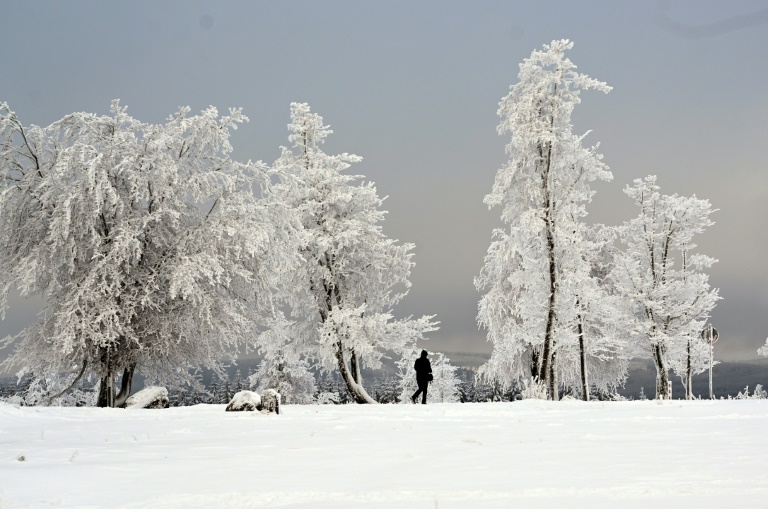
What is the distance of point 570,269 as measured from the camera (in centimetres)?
2259

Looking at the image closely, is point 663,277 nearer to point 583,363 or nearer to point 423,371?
point 583,363

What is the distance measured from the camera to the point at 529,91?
2180 centimetres

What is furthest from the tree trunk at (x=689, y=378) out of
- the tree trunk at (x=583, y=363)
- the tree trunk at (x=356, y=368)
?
the tree trunk at (x=356, y=368)

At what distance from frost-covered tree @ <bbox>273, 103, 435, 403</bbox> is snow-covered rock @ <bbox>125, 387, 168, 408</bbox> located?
990 centimetres

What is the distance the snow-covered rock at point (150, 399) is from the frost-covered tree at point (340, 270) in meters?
9.90

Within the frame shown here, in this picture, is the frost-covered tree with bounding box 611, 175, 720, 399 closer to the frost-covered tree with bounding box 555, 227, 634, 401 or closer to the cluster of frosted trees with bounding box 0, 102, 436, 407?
the frost-covered tree with bounding box 555, 227, 634, 401

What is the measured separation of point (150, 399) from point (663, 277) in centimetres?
2619

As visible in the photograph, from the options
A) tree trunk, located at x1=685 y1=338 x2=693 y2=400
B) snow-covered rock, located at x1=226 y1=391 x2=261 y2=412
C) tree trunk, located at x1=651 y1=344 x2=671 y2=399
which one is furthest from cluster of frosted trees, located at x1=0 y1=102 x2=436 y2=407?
tree trunk, located at x1=685 y1=338 x2=693 y2=400

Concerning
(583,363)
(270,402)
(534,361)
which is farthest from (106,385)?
(534,361)

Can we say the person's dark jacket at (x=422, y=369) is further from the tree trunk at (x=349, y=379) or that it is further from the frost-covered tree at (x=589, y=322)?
the tree trunk at (x=349, y=379)

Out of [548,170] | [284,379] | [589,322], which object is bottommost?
[284,379]

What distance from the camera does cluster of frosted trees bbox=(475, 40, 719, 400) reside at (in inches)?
853

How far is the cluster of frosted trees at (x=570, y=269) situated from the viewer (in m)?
21.7

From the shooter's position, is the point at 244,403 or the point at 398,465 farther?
the point at 244,403
